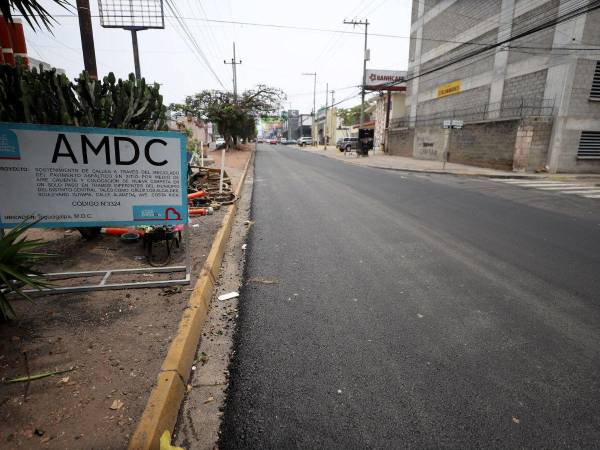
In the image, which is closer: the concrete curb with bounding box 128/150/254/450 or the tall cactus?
the concrete curb with bounding box 128/150/254/450

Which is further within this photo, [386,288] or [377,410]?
[386,288]

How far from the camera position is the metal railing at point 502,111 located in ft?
62.1

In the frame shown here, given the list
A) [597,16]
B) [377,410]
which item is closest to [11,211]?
[377,410]

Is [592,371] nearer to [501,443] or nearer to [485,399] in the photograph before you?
[485,399]

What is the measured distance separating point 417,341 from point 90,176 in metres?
3.57

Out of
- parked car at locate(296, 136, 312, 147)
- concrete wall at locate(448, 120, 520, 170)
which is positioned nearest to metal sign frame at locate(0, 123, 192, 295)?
concrete wall at locate(448, 120, 520, 170)

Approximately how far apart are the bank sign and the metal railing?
825 inches

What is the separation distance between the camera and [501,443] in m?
2.04

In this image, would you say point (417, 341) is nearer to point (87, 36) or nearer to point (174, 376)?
point (174, 376)

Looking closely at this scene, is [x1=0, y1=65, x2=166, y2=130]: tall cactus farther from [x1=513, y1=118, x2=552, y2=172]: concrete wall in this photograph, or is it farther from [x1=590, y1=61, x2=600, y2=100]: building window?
[x1=590, y1=61, x2=600, y2=100]: building window

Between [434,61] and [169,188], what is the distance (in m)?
33.4

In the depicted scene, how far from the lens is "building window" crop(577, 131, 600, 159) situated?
61.0 ft

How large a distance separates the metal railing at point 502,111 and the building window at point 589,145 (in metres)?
2.24

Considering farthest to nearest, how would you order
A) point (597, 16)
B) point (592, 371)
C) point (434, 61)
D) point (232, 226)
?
point (434, 61)
point (597, 16)
point (232, 226)
point (592, 371)
